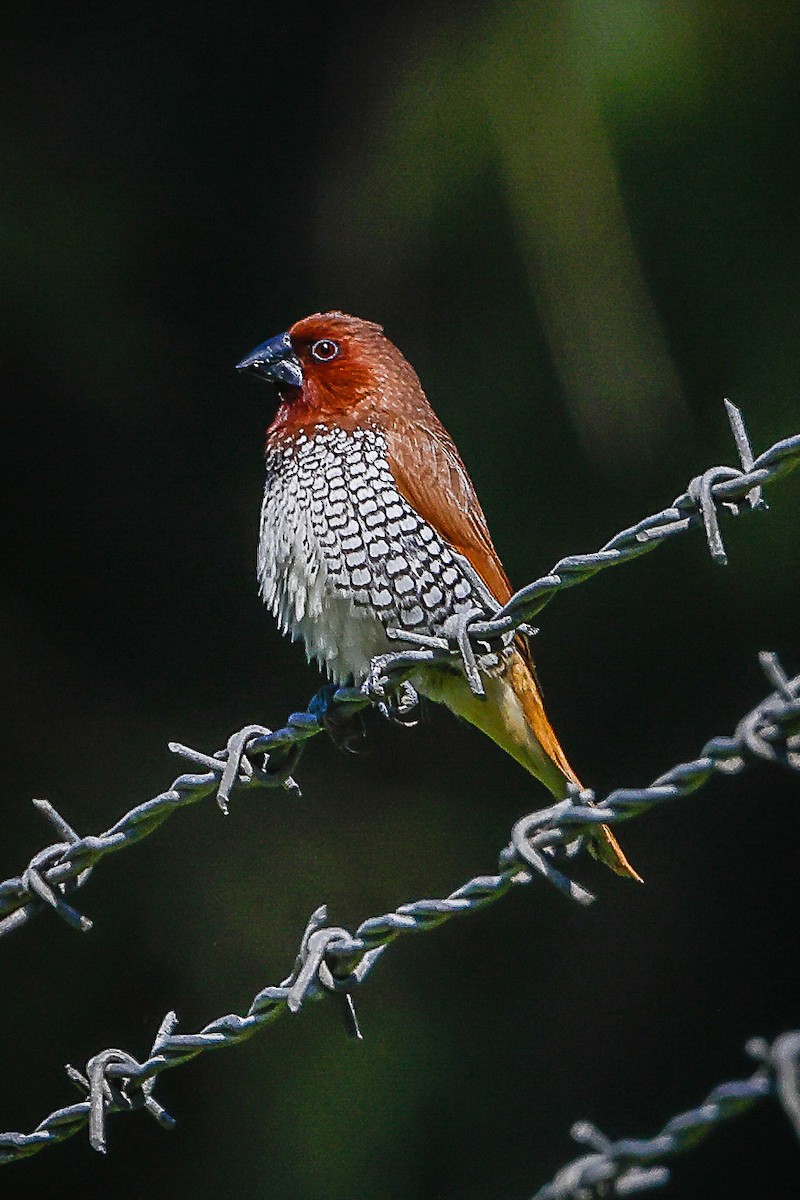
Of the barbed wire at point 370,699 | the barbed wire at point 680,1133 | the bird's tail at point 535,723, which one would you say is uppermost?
the barbed wire at point 370,699

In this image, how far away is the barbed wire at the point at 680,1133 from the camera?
1290mm

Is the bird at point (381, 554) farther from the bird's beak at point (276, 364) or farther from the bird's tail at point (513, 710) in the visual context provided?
the bird's beak at point (276, 364)

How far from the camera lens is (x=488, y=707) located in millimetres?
3418

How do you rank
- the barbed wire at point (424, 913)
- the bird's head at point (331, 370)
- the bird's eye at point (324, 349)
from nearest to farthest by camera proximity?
the barbed wire at point (424, 913) → the bird's head at point (331, 370) → the bird's eye at point (324, 349)

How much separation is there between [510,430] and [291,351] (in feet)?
5.85

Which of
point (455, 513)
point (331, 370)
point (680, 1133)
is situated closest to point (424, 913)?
point (680, 1133)

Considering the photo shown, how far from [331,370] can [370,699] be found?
4.78 feet

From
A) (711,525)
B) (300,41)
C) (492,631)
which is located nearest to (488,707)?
(492,631)

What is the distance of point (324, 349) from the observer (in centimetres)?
379

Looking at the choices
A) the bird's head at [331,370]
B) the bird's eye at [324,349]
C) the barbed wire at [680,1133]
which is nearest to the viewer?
the barbed wire at [680,1133]

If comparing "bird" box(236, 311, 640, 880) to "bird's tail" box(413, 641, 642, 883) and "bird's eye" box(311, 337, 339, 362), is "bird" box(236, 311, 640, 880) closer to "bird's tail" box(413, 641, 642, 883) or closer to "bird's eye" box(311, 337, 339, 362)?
Answer: "bird's tail" box(413, 641, 642, 883)

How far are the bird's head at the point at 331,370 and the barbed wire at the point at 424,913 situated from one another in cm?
149

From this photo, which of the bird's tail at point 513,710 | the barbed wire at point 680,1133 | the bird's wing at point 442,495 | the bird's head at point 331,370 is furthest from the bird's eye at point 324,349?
the barbed wire at point 680,1133

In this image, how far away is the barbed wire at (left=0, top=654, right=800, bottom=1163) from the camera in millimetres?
1605
